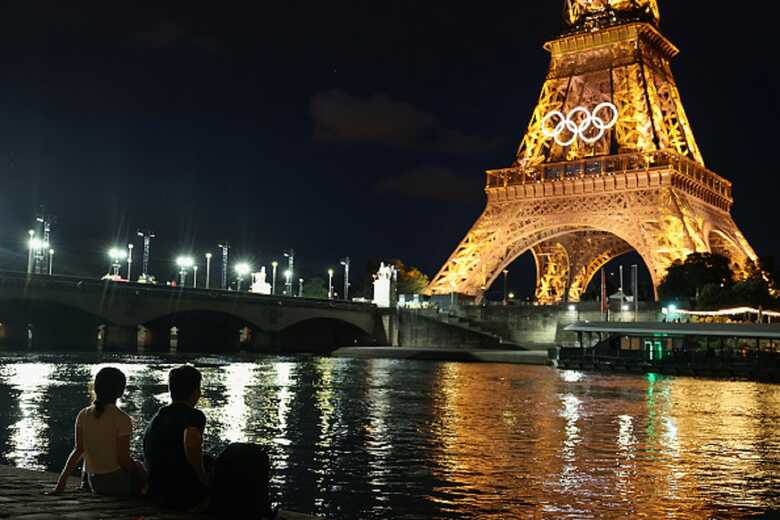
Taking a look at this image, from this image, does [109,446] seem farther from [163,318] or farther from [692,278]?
[163,318]

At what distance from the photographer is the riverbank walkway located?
8.19 metres

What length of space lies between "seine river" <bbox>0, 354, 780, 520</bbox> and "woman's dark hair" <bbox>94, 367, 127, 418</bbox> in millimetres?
4006

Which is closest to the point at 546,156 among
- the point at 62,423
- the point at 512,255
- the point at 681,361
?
the point at 512,255

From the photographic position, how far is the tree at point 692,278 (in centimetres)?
7538

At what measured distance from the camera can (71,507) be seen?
8.56 meters

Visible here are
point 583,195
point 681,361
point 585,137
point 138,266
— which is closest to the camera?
point 681,361

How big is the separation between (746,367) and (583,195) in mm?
38016

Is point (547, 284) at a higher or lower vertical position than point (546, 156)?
lower

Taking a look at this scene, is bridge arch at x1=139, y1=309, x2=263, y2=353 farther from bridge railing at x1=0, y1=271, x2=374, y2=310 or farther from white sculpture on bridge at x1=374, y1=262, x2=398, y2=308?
bridge railing at x1=0, y1=271, x2=374, y2=310

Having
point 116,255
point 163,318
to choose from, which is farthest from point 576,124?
point 116,255

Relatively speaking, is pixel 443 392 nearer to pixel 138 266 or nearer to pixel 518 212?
pixel 518 212

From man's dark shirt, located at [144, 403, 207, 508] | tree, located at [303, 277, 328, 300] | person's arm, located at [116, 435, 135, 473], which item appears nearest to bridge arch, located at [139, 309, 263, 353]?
tree, located at [303, 277, 328, 300]

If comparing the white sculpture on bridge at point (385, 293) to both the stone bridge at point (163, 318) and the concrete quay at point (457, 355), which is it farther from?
the concrete quay at point (457, 355)

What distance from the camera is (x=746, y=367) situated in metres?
53.0
